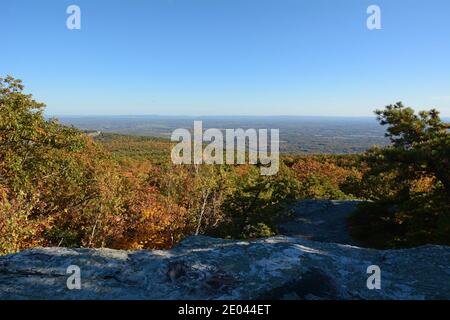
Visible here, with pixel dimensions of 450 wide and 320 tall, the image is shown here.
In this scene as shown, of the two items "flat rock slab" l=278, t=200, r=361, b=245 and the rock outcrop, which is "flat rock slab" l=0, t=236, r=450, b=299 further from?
"flat rock slab" l=278, t=200, r=361, b=245

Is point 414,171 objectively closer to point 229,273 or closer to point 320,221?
point 320,221

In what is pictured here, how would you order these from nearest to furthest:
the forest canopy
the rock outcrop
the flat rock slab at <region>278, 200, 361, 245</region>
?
the rock outcrop
the forest canopy
the flat rock slab at <region>278, 200, 361, 245</region>

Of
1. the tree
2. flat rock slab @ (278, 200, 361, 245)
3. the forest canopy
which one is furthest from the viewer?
flat rock slab @ (278, 200, 361, 245)

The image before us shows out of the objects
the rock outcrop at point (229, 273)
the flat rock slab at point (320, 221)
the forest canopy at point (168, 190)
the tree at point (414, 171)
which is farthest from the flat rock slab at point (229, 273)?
the flat rock slab at point (320, 221)

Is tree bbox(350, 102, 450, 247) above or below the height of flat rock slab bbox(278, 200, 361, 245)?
above

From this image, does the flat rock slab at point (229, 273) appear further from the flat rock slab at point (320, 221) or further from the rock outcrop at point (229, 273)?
the flat rock slab at point (320, 221)

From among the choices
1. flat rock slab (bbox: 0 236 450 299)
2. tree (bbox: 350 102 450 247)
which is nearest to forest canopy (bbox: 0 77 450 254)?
tree (bbox: 350 102 450 247)

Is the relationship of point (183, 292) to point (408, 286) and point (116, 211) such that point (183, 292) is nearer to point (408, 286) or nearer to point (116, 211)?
point (408, 286)
